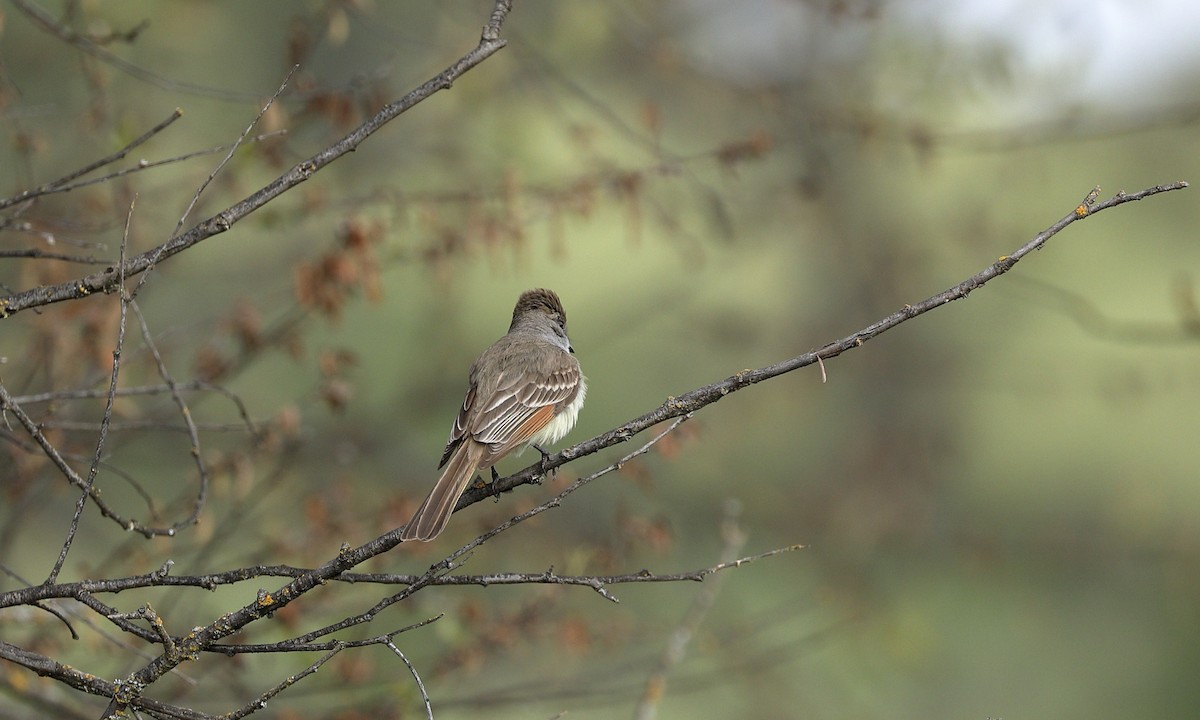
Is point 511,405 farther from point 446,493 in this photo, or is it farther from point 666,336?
point 666,336

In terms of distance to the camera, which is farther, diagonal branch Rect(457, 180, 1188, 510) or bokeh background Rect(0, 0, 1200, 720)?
bokeh background Rect(0, 0, 1200, 720)

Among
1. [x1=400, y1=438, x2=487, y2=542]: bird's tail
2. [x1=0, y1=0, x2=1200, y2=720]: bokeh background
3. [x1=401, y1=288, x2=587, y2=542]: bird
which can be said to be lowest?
[x1=400, y1=438, x2=487, y2=542]: bird's tail

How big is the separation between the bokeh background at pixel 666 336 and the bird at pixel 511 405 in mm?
1303

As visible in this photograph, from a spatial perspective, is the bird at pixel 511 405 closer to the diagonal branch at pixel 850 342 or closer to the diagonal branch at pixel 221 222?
the diagonal branch at pixel 850 342

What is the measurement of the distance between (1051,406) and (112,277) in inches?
706

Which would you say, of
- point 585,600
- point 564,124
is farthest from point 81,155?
point 585,600

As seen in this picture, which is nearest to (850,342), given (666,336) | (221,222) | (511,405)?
(221,222)

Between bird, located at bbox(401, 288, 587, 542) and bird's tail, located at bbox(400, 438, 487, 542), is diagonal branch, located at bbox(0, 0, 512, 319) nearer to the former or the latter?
bird's tail, located at bbox(400, 438, 487, 542)

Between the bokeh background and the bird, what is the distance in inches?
51.3

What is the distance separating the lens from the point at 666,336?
50.5ft

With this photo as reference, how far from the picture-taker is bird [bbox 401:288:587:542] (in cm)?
548

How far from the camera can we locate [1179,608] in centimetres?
A: 2091

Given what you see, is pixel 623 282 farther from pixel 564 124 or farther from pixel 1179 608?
pixel 1179 608

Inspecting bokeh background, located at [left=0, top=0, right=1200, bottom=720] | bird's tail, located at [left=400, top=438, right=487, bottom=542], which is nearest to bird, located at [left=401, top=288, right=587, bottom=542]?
bird's tail, located at [left=400, top=438, right=487, bottom=542]
